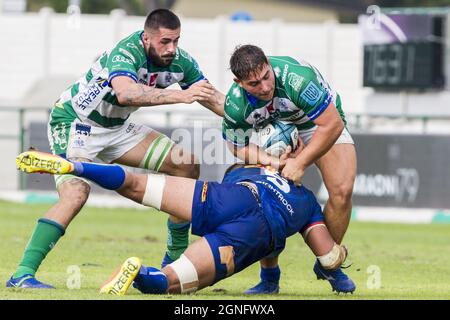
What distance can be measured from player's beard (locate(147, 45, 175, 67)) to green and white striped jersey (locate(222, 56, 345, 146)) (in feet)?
3.00

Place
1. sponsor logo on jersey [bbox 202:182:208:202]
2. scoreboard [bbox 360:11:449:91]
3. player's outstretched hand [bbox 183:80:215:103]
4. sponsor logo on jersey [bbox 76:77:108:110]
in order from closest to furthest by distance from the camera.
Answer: sponsor logo on jersey [bbox 202:182:208:202]
player's outstretched hand [bbox 183:80:215:103]
sponsor logo on jersey [bbox 76:77:108:110]
scoreboard [bbox 360:11:449:91]

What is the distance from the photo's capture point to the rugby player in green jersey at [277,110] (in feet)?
31.9

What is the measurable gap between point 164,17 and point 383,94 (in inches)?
893

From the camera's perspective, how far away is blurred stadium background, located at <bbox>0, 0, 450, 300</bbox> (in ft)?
76.0

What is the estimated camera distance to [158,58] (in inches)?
424

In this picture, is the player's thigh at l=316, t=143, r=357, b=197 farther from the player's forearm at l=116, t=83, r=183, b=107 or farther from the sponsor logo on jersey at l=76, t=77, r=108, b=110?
the sponsor logo on jersey at l=76, t=77, r=108, b=110

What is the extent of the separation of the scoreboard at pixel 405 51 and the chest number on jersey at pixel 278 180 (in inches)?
800

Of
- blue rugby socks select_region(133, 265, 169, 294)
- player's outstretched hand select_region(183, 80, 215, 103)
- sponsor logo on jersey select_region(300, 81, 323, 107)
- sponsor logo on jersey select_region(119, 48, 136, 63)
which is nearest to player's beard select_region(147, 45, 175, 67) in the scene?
sponsor logo on jersey select_region(119, 48, 136, 63)

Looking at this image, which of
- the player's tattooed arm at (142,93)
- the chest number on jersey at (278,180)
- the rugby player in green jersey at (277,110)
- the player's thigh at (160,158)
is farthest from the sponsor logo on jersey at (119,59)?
the chest number on jersey at (278,180)

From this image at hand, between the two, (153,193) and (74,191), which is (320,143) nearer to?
(153,193)

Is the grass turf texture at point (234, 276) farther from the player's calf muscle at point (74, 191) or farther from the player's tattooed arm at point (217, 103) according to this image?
the player's tattooed arm at point (217, 103)

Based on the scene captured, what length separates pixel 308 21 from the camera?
2057 inches

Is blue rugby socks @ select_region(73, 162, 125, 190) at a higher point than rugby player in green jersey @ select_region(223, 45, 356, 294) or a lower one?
lower
